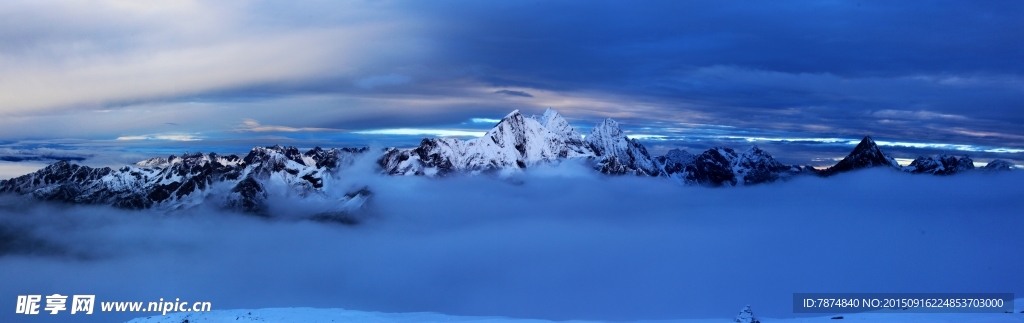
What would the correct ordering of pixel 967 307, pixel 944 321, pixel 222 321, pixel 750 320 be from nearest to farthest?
1. pixel 750 320
2. pixel 222 321
3. pixel 944 321
4. pixel 967 307

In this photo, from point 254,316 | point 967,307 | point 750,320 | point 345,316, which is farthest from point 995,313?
point 254,316

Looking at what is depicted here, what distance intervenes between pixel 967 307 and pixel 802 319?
30.7 meters

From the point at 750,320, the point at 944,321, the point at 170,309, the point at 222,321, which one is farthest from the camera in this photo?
the point at 170,309

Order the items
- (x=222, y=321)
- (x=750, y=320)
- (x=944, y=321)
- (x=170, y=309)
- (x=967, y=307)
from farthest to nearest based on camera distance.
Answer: (x=967, y=307) < (x=170, y=309) < (x=944, y=321) < (x=222, y=321) < (x=750, y=320)

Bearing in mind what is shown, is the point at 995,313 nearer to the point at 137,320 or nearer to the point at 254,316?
the point at 254,316

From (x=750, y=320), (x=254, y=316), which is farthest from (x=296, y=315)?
(x=750, y=320)

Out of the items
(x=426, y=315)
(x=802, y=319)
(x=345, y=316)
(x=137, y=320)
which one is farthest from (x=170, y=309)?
(x=802, y=319)

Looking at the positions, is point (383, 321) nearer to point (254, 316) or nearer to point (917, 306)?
point (254, 316)

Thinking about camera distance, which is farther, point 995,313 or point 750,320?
point 995,313

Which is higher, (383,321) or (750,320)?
(750,320)

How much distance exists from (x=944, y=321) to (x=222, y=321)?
99345 mm

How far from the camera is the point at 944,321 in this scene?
9956cm

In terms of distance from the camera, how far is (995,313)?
353 ft

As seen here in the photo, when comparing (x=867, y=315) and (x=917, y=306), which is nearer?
(x=867, y=315)
